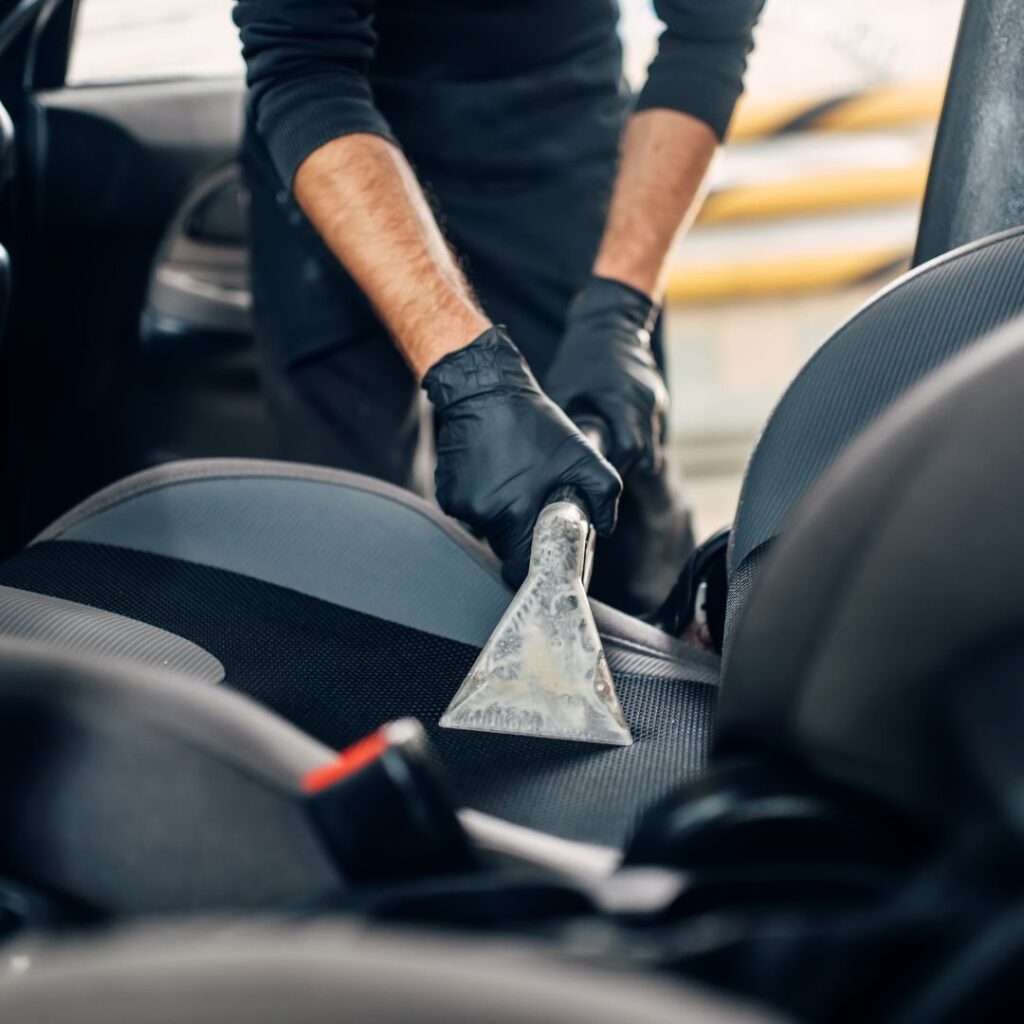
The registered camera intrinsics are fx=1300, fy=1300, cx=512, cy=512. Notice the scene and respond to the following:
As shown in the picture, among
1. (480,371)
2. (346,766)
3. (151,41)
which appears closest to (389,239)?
(480,371)

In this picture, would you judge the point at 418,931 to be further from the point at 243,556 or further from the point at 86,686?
the point at 243,556

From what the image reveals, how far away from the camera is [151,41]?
230cm

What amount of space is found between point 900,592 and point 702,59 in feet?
3.59

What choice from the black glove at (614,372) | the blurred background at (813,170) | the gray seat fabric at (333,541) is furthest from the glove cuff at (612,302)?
the blurred background at (813,170)

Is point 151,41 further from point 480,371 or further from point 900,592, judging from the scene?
point 900,592

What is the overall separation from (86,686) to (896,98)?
10.4 feet

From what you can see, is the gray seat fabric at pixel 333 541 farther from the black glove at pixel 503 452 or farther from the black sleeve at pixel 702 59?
the black sleeve at pixel 702 59

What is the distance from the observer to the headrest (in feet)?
1.39

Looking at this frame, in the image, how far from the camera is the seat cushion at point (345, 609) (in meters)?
0.73

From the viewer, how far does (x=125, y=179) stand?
191cm

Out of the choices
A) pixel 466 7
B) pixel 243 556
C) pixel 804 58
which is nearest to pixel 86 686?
pixel 243 556

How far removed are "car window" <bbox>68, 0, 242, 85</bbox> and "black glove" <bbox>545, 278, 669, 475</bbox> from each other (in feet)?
3.66

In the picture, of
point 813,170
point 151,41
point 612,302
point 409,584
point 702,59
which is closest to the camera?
point 409,584

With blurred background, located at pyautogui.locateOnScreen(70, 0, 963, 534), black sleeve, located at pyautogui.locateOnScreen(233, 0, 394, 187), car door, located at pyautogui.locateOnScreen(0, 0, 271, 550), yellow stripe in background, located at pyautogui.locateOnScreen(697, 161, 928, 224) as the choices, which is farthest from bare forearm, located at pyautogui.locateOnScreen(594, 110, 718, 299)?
yellow stripe in background, located at pyautogui.locateOnScreen(697, 161, 928, 224)
